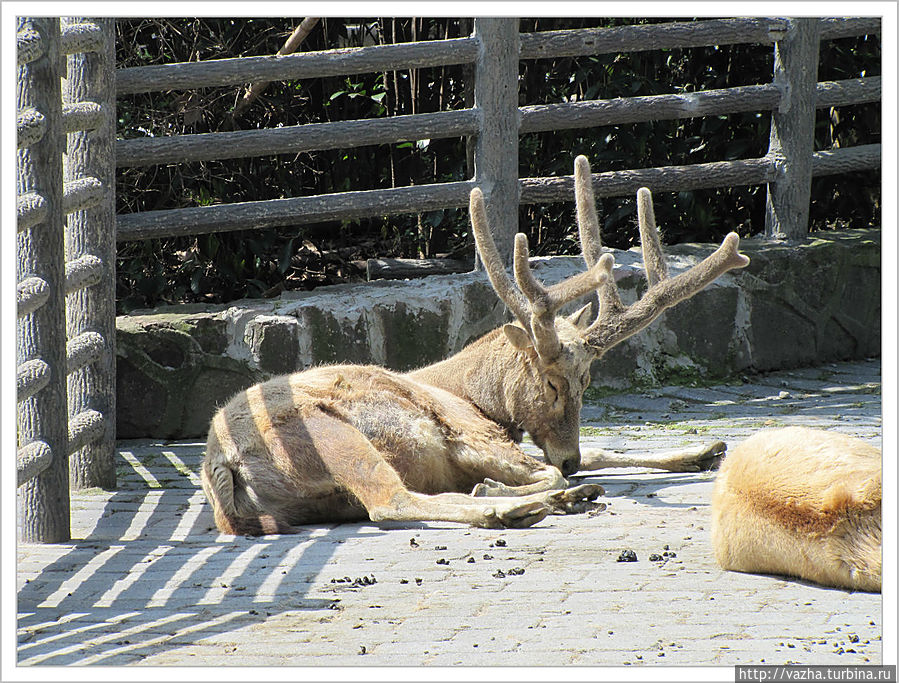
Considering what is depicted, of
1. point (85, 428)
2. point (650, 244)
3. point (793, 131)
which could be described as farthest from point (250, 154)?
point (793, 131)

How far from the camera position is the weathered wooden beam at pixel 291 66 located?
7500 mm

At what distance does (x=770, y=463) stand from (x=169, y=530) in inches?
112

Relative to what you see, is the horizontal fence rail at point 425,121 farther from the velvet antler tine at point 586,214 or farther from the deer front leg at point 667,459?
the deer front leg at point 667,459

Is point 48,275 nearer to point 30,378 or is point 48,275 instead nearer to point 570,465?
point 30,378

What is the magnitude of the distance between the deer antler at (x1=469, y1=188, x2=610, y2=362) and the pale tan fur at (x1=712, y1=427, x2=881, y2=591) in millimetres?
1517

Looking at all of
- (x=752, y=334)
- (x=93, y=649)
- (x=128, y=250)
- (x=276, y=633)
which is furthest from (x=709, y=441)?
(x=128, y=250)

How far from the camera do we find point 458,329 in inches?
312

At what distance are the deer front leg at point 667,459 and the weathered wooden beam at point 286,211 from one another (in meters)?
2.57

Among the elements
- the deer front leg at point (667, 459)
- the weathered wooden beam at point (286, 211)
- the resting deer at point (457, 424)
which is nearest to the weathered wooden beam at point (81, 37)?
the weathered wooden beam at point (286, 211)

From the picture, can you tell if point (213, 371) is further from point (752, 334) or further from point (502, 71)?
point (752, 334)

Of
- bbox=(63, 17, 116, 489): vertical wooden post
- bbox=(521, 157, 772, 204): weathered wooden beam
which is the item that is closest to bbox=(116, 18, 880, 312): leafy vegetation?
bbox=(521, 157, 772, 204): weathered wooden beam

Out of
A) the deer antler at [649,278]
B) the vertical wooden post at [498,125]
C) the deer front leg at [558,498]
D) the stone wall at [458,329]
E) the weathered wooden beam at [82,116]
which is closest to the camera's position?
the deer front leg at [558,498]

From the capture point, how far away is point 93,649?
3.53 metres

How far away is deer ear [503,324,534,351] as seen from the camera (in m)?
5.84
